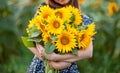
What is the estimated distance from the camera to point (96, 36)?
14.9 ft

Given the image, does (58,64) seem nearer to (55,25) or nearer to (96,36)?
(55,25)

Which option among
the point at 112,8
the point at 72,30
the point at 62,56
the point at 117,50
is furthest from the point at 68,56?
the point at 112,8

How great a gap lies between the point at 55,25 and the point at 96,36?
2.25 m

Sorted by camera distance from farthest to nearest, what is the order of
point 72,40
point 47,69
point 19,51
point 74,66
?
1. point 19,51
2. point 74,66
3. point 47,69
4. point 72,40

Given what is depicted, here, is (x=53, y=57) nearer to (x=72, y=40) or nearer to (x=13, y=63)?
(x=72, y=40)

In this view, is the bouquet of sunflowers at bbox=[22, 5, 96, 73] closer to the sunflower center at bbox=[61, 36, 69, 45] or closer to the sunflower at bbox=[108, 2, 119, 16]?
the sunflower center at bbox=[61, 36, 69, 45]

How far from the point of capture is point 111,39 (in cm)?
460

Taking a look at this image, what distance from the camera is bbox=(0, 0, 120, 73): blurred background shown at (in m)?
4.46

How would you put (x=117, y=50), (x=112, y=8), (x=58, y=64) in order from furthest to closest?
(x=112, y=8), (x=117, y=50), (x=58, y=64)

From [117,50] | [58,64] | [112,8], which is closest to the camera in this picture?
[58,64]

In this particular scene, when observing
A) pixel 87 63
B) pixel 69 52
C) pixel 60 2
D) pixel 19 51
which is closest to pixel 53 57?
pixel 69 52

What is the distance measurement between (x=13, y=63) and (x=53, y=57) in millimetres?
2209

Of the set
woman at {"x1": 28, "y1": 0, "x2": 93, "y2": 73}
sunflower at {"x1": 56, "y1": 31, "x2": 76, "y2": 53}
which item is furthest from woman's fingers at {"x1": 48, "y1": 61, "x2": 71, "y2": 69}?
sunflower at {"x1": 56, "y1": 31, "x2": 76, "y2": 53}

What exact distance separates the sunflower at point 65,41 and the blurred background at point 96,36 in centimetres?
206
